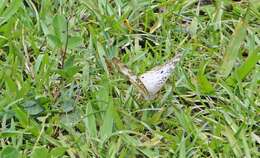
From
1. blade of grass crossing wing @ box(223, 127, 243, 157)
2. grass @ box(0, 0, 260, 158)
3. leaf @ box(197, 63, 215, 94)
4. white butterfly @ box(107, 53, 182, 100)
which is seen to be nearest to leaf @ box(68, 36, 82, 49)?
grass @ box(0, 0, 260, 158)

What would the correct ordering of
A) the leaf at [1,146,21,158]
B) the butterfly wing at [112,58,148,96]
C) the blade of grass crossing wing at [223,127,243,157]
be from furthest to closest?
1. the butterfly wing at [112,58,148,96]
2. the blade of grass crossing wing at [223,127,243,157]
3. the leaf at [1,146,21,158]

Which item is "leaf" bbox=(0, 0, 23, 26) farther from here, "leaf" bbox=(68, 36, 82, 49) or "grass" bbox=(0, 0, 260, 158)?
"leaf" bbox=(68, 36, 82, 49)

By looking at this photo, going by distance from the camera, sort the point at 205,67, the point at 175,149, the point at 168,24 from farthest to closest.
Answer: the point at 168,24 → the point at 205,67 → the point at 175,149

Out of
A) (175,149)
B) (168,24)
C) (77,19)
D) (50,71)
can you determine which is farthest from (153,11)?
(175,149)

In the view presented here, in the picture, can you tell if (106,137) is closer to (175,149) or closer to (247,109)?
(175,149)

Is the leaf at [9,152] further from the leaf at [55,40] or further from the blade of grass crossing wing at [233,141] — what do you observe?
the blade of grass crossing wing at [233,141]

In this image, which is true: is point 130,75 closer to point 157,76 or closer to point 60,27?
point 157,76
